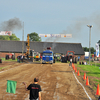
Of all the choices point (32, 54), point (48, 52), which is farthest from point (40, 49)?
point (48, 52)

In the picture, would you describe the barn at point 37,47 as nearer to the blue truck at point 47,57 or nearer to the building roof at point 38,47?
the building roof at point 38,47

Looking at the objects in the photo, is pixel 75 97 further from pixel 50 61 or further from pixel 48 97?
pixel 50 61

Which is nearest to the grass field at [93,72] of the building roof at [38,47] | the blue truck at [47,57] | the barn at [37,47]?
the blue truck at [47,57]

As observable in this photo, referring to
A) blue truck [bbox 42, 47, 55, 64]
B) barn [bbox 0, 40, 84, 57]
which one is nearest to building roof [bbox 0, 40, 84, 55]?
barn [bbox 0, 40, 84, 57]

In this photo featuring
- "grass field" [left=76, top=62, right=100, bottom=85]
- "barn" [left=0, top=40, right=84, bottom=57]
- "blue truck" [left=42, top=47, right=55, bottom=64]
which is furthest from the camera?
"barn" [left=0, top=40, right=84, bottom=57]

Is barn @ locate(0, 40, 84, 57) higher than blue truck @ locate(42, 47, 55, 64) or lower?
higher

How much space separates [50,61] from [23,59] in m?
10.6

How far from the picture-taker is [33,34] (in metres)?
158

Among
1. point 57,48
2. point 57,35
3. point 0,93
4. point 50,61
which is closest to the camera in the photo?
point 0,93

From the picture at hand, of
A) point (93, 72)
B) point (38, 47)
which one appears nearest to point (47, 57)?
point (93, 72)

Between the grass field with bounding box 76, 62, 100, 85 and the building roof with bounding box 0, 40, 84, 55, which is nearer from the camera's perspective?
the grass field with bounding box 76, 62, 100, 85

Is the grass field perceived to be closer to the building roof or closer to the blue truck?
the blue truck

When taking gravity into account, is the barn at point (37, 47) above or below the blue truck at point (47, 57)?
above

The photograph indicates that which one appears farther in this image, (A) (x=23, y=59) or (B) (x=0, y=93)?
(A) (x=23, y=59)
